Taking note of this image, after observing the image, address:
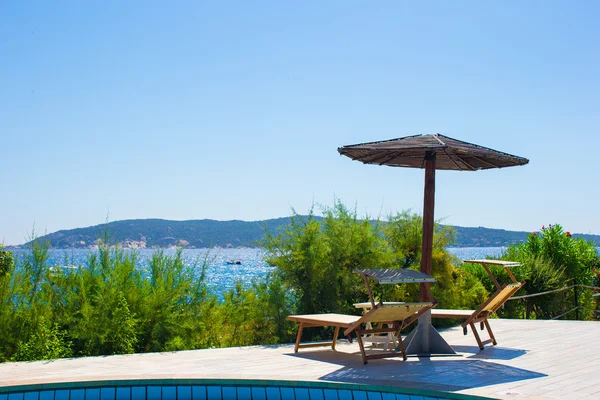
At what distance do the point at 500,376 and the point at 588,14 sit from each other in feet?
32.9

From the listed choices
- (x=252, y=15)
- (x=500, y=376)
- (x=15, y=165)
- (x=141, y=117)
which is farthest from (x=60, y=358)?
(x=15, y=165)

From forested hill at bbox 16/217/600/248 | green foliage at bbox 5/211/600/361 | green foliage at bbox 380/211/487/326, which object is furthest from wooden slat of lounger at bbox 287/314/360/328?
forested hill at bbox 16/217/600/248

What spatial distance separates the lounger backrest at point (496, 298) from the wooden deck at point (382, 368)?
1.46ft

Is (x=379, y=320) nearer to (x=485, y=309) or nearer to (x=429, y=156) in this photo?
(x=485, y=309)

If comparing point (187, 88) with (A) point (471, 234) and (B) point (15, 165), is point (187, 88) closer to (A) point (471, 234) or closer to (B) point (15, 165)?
(B) point (15, 165)

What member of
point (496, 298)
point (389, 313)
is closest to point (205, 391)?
point (389, 313)

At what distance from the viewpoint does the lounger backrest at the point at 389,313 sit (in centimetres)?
575

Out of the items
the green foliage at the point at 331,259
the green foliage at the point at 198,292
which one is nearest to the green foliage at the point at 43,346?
the green foliage at the point at 198,292

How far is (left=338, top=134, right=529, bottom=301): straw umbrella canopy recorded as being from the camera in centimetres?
627

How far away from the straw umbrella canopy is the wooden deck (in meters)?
1.05

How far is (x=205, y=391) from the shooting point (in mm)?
4871

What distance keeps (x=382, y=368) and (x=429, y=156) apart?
2392mm

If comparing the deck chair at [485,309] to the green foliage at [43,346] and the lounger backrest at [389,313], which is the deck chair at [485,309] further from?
the green foliage at [43,346]

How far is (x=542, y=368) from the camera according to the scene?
5.75m
